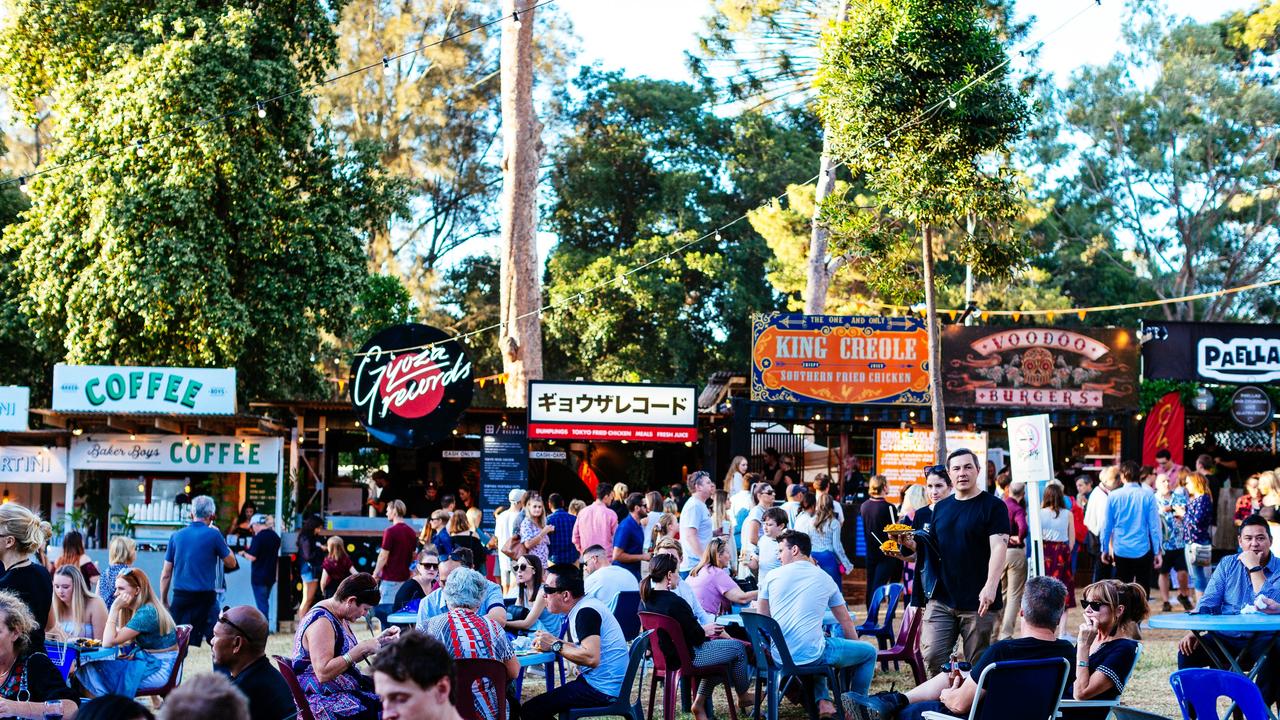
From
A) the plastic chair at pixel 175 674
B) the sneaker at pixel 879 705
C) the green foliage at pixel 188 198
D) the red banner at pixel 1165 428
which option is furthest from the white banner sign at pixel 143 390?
Result: the red banner at pixel 1165 428

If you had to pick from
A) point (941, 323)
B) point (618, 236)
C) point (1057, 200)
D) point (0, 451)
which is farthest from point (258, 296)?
point (1057, 200)

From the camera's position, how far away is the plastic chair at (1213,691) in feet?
16.5

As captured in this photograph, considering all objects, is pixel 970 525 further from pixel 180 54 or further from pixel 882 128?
pixel 180 54

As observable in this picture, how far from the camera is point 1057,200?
35.3 meters

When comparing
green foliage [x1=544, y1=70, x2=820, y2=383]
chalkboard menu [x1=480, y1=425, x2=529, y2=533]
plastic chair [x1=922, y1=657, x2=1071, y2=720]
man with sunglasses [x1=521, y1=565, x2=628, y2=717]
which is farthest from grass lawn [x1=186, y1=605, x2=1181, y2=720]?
green foliage [x1=544, y1=70, x2=820, y2=383]

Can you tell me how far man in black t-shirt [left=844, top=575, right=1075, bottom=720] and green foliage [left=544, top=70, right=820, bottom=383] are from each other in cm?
2508

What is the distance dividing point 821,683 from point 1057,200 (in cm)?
2994

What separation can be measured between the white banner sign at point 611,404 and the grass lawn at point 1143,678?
212 inches

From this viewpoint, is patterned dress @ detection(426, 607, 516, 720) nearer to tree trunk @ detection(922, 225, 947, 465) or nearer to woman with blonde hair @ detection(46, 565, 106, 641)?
woman with blonde hair @ detection(46, 565, 106, 641)

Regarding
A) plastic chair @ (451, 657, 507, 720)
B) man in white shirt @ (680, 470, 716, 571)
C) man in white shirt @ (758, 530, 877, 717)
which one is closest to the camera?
plastic chair @ (451, 657, 507, 720)

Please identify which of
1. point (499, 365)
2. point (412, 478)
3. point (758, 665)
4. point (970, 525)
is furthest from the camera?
point (499, 365)

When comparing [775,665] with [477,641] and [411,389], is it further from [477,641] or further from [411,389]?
[411,389]

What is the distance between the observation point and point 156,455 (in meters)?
15.5

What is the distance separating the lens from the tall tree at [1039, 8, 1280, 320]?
33125 mm
